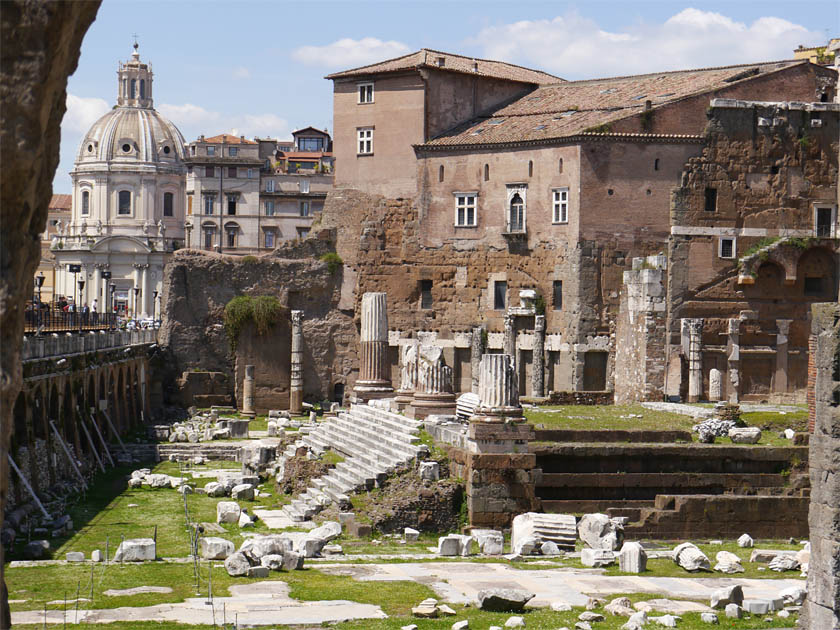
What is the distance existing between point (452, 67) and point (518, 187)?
21.5ft

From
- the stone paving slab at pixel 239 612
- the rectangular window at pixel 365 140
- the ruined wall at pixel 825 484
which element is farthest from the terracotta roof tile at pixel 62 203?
the ruined wall at pixel 825 484

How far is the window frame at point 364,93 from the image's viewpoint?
4909 cm

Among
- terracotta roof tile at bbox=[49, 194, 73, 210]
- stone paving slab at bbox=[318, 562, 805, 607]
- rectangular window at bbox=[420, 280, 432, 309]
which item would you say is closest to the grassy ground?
stone paving slab at bbox=[318, 562, 805, 607]

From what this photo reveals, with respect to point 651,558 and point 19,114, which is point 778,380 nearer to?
point 651,558

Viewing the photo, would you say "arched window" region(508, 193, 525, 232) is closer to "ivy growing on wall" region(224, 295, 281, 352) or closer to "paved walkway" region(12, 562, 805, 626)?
"ivy growing on wall" region(224, 295, 281, 352)

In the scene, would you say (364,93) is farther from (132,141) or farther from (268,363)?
(132,141)

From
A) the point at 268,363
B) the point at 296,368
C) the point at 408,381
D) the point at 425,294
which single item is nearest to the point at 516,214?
the point at 425,294

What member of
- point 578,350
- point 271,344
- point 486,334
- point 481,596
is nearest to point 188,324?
point 271,344

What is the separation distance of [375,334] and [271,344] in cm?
1609

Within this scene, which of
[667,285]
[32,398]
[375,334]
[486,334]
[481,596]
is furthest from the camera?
[486,334]

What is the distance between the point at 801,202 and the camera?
4200cm

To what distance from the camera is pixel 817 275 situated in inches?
1662

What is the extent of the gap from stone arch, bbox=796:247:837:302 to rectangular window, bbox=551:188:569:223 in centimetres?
726

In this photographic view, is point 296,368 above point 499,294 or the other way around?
the other way around
